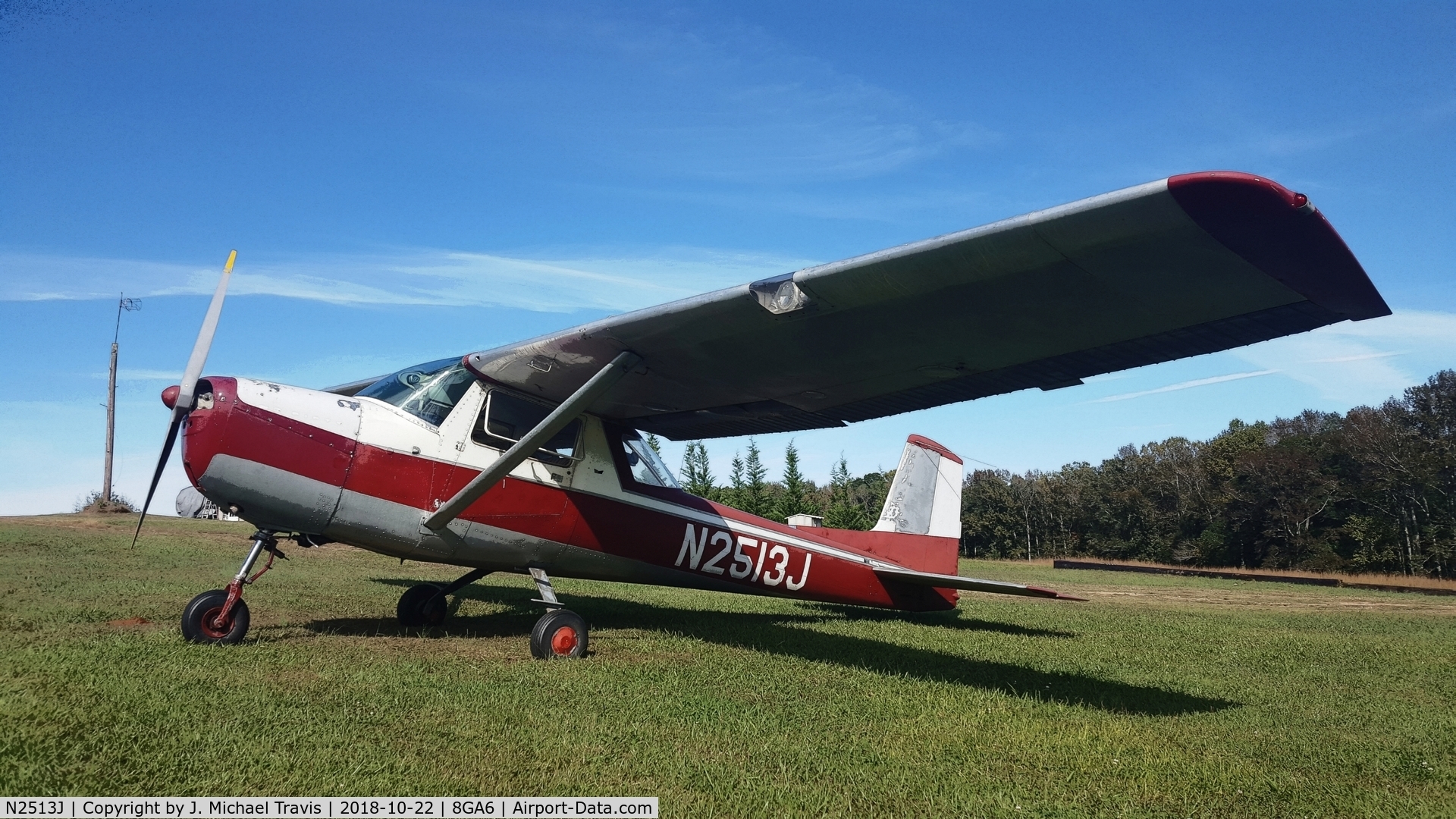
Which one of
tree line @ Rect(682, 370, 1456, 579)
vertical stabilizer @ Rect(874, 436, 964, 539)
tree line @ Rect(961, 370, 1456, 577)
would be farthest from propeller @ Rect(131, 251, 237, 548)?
tree line @ Rect(961, 370, 1456, 577)

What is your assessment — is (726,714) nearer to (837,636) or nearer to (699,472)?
(837,636)

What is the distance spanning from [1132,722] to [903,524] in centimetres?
606

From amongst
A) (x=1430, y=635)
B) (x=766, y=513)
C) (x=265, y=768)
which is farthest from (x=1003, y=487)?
(x=265, y=768)

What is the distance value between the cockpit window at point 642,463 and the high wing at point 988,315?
0.80ft

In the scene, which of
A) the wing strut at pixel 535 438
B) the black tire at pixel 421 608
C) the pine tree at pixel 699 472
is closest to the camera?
the wing strut at pixel 535 438

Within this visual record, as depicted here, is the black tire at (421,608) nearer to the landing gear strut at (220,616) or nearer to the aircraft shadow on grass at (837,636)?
the aircraft shadow on grass at (837,636)

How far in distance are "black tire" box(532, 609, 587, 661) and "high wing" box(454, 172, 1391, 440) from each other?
223 centimetres

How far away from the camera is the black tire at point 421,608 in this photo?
8898 mm

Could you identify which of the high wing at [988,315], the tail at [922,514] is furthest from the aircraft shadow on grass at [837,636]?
the high wing at [988,315]

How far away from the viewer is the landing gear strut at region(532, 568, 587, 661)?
713cm

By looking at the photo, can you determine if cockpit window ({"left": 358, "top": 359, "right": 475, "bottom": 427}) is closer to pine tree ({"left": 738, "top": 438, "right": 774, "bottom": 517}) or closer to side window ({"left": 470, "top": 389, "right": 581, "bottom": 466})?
side window ({"left": 470, "top": 389, "right": 581, "bottom": 466})

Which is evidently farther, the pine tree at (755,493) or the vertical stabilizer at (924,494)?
the pine tree at (755,493)

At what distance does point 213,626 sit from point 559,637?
2.71 meters

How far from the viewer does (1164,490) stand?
68.4 meters
